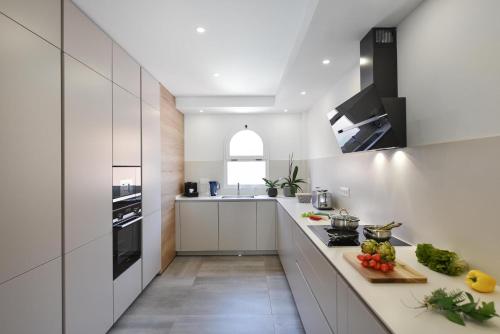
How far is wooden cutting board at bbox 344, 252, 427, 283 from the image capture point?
1092mm

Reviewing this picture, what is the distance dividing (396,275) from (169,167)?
3067 mm

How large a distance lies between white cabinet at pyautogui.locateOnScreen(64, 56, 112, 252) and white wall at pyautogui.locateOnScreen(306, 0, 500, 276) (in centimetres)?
216

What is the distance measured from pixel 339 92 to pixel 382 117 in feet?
4.36

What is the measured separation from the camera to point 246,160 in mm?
4449

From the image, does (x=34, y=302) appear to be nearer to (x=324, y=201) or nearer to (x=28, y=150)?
(x=28, y=150)

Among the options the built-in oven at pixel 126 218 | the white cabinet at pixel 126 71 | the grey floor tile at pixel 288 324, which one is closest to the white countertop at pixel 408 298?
the grey floor tile at pixel 288 324

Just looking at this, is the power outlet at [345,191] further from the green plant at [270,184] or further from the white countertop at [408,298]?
the green plant at [270,184]

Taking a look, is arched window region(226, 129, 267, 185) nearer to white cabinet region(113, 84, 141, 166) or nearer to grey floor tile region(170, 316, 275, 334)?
white cabinet region(113, 84, 141, 166)

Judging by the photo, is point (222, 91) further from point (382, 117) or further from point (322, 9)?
point (382, 117)

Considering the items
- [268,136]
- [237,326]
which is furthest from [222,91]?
[237,326]

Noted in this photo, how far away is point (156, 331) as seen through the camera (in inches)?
83.7

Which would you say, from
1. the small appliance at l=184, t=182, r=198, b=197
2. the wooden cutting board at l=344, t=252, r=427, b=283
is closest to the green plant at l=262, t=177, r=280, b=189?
the small appliance at l=184, t=182, r=198, b=197

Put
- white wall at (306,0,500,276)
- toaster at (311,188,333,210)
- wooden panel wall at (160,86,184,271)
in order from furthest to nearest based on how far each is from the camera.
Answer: wooden panel wall at (160,86,184,271) < toaster at (311,188,333,210) < white wall at (306,0,500,276)

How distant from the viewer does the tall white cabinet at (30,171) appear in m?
1.19
